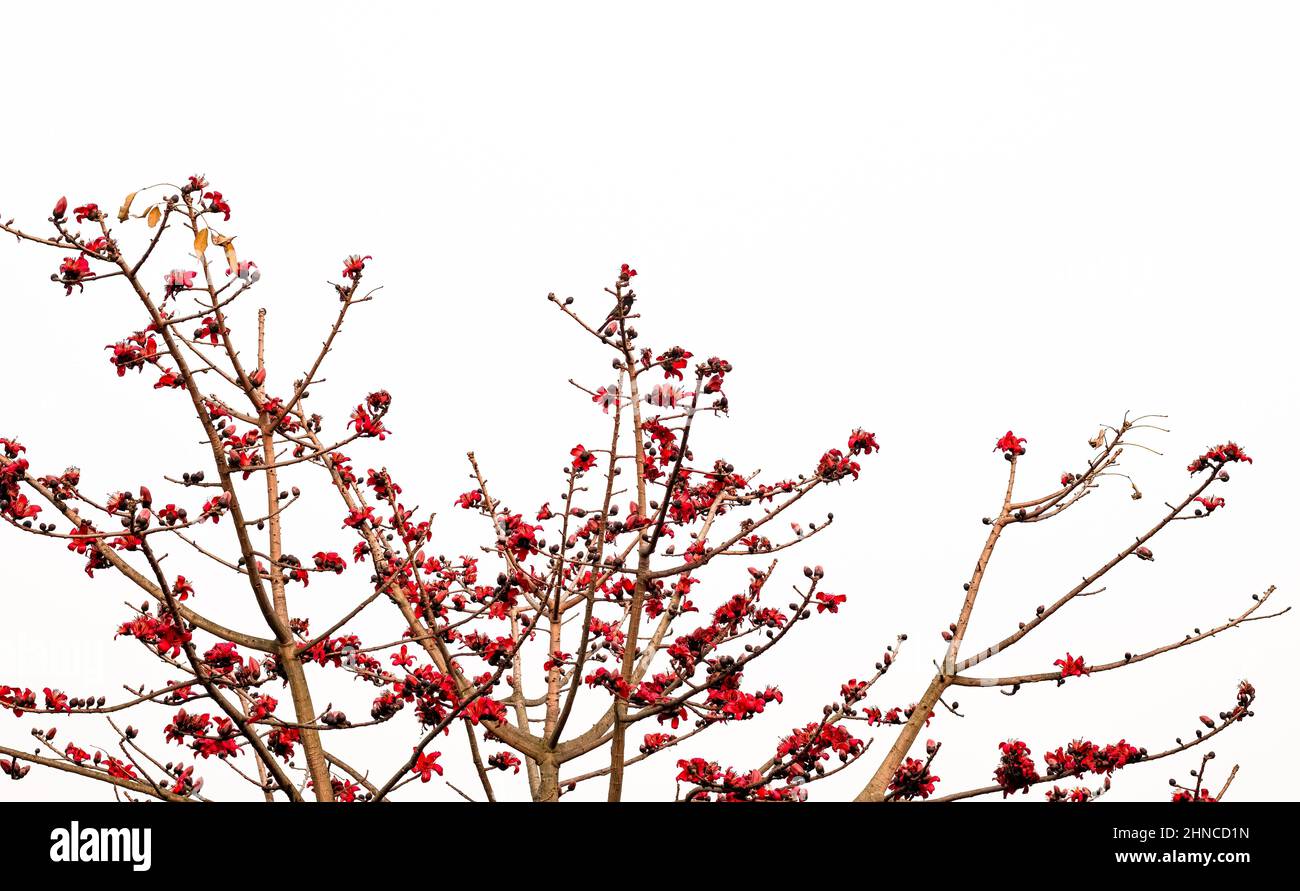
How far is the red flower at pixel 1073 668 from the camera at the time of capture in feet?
22.3

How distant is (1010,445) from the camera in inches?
294

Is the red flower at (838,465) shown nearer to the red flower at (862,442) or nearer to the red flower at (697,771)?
the red flower at (862,442)

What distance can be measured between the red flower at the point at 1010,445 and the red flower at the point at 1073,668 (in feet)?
4.33

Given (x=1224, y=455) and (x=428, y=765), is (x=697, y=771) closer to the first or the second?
(x=428, y=765)

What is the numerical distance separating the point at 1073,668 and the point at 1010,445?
145 cm

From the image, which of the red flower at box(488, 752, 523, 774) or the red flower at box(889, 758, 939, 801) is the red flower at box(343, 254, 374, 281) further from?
the red flower at box(889, 758, 939, 801)

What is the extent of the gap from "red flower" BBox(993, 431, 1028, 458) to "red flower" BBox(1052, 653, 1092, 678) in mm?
1321

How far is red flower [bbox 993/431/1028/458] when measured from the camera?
7.44 m

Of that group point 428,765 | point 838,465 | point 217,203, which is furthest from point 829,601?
point 217,203

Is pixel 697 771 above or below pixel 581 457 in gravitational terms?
below
